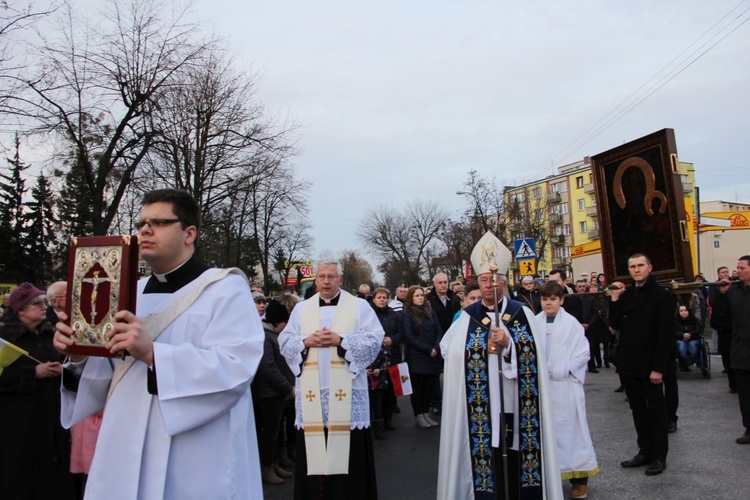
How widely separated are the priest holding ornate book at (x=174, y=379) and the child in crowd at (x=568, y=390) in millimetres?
3619

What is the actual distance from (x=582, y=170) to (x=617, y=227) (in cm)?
6618

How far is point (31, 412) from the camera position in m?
4.70

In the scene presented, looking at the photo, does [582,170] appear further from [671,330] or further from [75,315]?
[75,315]

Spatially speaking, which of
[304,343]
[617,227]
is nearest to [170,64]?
[617,227]

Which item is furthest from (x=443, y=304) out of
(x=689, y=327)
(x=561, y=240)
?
(x=561, y=240)

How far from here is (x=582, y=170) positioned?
7169 centimetres

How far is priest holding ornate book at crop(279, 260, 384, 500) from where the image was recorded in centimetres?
498

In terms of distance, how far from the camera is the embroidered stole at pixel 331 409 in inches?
194

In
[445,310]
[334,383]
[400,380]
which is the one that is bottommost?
[400,380]

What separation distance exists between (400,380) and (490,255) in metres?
3.92

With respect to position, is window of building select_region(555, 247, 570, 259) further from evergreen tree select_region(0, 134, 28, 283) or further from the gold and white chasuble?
the gold and white chasuble

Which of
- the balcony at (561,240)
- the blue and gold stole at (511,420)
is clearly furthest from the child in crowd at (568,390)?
the balcony at (561,240)

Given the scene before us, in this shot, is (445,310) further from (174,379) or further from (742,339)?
(174,379)

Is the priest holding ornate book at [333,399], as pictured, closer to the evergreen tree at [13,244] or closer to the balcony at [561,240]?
the evergreen tree at [13,244]
